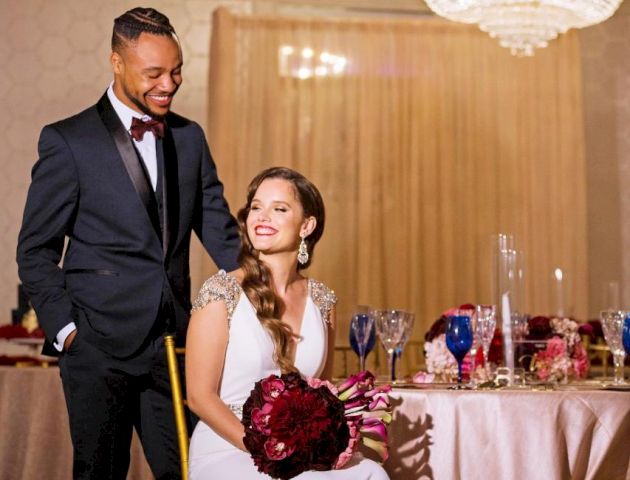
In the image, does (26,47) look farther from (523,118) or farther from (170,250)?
(170,250)

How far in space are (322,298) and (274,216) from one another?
32 centimetres

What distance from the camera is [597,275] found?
7.88m

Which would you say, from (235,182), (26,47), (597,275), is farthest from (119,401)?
(597,275)

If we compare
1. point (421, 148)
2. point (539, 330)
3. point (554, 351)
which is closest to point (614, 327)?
point (554, 351)

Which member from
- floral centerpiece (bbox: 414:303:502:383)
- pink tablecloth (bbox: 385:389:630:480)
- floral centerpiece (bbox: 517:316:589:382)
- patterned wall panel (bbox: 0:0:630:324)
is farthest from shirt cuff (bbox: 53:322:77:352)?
patterned wall panel (bbox: 0:0:630:324)

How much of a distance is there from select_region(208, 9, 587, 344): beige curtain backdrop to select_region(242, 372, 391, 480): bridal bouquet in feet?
17.5

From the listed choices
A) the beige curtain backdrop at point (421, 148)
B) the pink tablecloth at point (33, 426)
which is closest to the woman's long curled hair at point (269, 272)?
the pink tablecloth at point (33, 426)

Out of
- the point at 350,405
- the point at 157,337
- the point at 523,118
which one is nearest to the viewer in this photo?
the point at 350,405

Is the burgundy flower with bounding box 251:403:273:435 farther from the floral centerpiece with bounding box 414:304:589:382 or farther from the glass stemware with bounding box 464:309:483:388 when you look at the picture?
the floral centerpiece with bounding box 414:304:589:382

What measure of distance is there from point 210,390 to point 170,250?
0.46 meters

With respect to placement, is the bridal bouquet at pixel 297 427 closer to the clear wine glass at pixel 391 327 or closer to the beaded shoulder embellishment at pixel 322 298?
the beaded shoulder embellishment at pixel 322 298

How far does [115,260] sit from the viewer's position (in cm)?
264

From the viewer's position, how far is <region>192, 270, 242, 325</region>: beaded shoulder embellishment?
252 centimetres

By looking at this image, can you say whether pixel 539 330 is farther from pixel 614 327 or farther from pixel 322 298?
pixel 322 298
